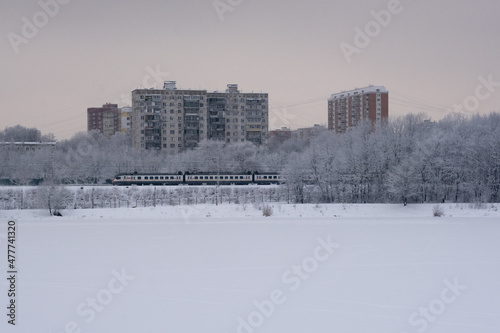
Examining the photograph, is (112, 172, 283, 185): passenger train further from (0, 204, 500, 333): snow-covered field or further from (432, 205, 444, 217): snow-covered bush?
(0, 204, 500, 333): snow-covered field

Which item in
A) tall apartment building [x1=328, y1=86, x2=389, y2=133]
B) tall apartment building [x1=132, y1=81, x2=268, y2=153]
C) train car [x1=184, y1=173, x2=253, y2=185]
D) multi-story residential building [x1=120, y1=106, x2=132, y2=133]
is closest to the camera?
train car [x1=184, y1=173, x2=253, y2=185]

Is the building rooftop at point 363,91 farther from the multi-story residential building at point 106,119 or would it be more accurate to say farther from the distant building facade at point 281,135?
the multi-story residential building at point 106,119

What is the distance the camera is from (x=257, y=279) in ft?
39.7

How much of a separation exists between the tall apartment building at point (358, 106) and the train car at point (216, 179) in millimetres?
33477

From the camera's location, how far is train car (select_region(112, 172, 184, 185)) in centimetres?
4838

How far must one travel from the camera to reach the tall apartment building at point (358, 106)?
83125mm

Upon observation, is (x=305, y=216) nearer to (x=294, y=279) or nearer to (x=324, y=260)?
(x=324, y=260)

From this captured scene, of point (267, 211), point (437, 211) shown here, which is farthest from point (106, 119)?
point (437, 211)

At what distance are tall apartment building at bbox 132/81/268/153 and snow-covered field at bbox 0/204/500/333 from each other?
4562 centimetres

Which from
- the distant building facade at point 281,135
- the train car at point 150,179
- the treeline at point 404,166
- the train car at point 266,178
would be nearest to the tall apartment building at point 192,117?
the train car at point 150,179

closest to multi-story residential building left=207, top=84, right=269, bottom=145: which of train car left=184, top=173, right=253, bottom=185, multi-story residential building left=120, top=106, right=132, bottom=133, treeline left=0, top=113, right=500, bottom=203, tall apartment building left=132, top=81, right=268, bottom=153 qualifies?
tall apartment building left=132, top=81, right=268, bottom=153

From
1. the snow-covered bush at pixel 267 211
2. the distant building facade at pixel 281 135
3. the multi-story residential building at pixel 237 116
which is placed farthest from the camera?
the distant building facade at pixel 281 135

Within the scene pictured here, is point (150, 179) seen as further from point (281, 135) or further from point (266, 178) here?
point (281, 135)

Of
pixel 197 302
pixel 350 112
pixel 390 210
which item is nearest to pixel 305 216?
pixel 390 210
